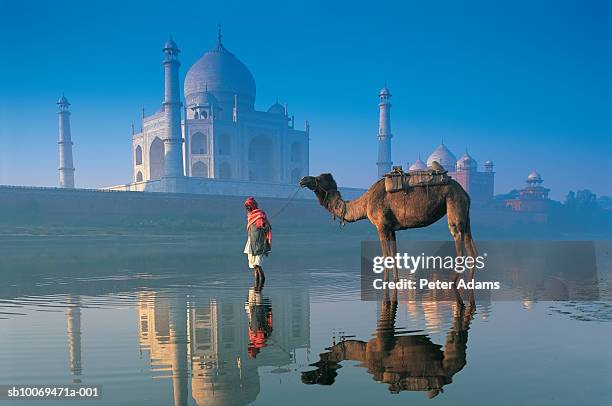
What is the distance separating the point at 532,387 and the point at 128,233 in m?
27.7

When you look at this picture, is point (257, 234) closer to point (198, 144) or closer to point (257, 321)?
point (257, 321)

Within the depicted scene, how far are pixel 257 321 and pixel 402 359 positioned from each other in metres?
1.57

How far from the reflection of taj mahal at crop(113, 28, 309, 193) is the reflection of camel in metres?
42.2

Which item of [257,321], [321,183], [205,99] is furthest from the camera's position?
[205,99]

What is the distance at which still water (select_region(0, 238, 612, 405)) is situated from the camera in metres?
2.27

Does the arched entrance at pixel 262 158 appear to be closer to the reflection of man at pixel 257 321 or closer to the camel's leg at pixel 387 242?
the camel's leg at pixel 387 242

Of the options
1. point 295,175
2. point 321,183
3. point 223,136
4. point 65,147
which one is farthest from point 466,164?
point 321,183

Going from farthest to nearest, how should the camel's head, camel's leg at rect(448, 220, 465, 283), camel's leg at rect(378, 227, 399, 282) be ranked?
the camel's head
camel's leg at rect(378, 227, 399, 282)
camel's leg at rect(448, 220, 465, 283)

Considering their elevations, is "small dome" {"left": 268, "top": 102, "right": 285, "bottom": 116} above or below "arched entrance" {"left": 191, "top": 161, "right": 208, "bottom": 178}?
above

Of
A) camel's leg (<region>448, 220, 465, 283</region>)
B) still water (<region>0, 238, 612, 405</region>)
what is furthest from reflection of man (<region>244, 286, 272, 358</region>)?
camel's leg (<region>448, 220, 465, 283</region>)

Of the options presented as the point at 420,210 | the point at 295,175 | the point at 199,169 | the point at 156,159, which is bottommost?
the point at 420,210

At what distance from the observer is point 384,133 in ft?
179

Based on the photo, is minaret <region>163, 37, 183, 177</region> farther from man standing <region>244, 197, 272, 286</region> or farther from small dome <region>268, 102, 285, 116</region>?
man standing <region>244, 197, 272, 286</region>

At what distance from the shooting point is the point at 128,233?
90.7 ft
